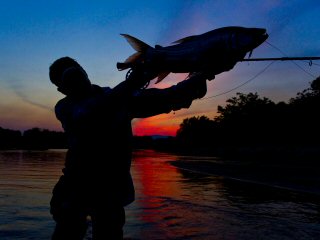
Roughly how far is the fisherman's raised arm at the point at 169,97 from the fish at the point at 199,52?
0.26ft

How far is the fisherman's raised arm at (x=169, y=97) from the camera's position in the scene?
2.38 meters

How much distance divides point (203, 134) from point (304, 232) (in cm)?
10155

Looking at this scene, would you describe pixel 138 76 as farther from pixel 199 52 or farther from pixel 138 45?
pixel 199 52

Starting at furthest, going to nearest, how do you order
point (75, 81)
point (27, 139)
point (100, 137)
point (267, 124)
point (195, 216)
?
point (27, 139), point (267, 124), point (195, 216), point (75, 81), point (100, 137)

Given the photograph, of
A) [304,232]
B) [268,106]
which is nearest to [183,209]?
[304,232]

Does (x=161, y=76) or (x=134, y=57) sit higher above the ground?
(x=134, y=57)

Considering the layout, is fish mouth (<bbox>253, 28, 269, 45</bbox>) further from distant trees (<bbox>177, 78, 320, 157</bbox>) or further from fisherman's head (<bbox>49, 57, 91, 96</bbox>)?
distant trees (<bbox>177, 78, 320, 157</bbox>)

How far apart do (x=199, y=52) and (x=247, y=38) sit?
0.85ft

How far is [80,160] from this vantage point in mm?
2521

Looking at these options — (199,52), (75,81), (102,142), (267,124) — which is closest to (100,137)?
(102,142)

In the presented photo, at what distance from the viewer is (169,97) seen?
2428mm

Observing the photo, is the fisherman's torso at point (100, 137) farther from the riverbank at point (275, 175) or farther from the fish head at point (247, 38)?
the riverbank at point (275, 175)

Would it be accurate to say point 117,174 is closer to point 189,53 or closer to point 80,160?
point 80,160

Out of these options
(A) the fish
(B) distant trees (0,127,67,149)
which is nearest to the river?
(A) the fish
